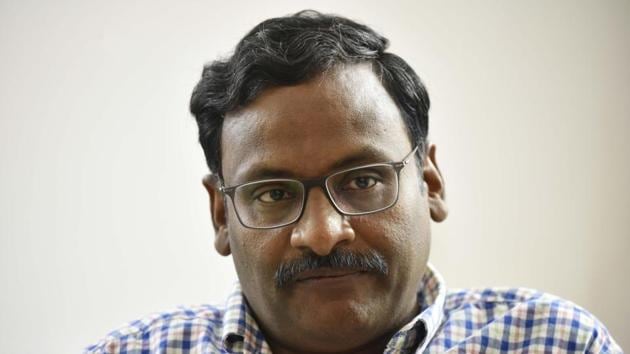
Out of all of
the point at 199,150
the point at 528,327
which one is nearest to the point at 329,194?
the point at 528,327

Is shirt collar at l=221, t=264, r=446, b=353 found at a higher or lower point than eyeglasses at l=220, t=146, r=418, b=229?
lower

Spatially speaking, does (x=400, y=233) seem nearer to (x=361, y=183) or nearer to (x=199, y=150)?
(x=361, y=183)

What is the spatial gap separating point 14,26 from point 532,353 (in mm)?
1655

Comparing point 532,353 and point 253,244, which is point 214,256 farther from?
point 532,353

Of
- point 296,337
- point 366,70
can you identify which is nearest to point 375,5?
point 366,70

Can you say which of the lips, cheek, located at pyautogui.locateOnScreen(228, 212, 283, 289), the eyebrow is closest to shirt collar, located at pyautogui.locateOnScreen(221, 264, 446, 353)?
cheek, located at pyautogui.locateOnScreen(228, 212, 283, 289)

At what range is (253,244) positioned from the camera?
1.30 m

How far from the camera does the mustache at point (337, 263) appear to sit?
1198 millimetres

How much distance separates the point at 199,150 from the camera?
2.12m

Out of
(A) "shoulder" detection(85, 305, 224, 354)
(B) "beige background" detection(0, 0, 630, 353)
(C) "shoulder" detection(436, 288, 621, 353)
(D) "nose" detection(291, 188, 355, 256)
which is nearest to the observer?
(D) "nose" detection(291, 188, 355, 256)

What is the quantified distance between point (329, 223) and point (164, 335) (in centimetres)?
51

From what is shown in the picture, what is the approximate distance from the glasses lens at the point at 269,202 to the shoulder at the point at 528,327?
1.35ft

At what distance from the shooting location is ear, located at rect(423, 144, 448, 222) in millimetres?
1454

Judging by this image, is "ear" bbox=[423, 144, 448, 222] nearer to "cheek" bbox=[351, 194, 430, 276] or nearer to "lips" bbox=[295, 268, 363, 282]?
"cheek" bbox=[351, 194, 430, 276]
